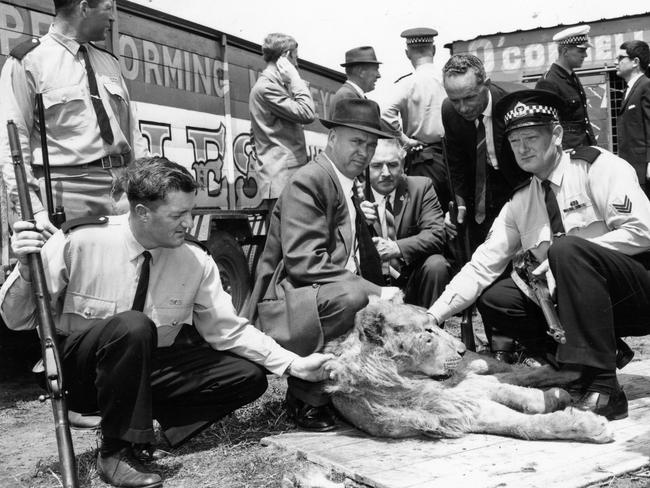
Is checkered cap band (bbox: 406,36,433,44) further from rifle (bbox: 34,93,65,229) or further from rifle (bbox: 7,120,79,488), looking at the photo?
rifle (bbox: 7,120,79,488)

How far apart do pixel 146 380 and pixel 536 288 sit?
7.35 feet

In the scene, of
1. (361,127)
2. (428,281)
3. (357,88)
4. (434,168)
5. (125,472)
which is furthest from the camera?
(357,88)

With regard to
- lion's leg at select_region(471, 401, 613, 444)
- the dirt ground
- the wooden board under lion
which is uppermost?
lion's leg at select_region(471, 401, 613, 444)

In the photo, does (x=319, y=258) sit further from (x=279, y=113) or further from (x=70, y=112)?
(x=279, y=113)

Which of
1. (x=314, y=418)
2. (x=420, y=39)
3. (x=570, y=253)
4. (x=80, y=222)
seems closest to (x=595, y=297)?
(x=570, y=253)

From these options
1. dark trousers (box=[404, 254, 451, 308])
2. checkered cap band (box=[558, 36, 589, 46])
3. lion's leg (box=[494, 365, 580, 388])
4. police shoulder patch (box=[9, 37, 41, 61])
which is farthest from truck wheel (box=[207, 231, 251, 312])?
checkered cap band (box=[558, 36, 589, 46])

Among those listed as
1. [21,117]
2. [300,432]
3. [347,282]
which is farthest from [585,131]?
[21,117]

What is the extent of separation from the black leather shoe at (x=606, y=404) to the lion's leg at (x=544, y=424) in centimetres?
11

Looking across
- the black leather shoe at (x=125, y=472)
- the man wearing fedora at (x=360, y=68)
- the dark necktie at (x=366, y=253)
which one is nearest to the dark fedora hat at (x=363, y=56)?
the man wearing fedora at (x=360, y=68)

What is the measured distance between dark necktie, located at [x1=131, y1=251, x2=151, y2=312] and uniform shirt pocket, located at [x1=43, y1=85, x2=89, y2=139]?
46.4 inches

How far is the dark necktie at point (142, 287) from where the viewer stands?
350 cm

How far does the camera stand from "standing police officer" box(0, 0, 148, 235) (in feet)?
13.4

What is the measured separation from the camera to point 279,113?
266 inches

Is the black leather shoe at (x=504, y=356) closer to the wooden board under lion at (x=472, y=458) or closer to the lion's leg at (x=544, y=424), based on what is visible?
the wooden board under lion at (x=472, y=458)
